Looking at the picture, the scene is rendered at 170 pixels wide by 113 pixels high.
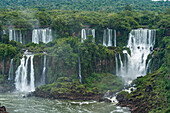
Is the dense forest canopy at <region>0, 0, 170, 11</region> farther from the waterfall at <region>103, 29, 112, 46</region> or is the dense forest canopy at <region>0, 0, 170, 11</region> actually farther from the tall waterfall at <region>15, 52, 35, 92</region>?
the tall waterfall at <region>15, 52, 35, 92</region>

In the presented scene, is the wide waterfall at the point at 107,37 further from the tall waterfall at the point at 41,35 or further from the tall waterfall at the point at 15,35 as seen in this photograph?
the tall waterfall at the point at 15,35

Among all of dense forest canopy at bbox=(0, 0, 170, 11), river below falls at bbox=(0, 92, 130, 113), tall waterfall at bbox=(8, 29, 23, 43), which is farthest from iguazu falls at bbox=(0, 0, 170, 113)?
dense forest canopy at bbox=(0, 0, 170, 11)

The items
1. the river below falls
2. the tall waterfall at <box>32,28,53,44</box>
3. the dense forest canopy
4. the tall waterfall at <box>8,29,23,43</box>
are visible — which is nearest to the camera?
the river below falls

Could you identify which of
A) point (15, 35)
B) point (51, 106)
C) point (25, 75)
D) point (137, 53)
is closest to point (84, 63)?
point (25, 75)

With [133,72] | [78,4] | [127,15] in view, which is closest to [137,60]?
[133,72]

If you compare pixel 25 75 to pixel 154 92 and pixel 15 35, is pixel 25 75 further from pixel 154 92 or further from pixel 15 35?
pixel 154 92

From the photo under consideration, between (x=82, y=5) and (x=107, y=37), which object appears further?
(x=82, y=5)
